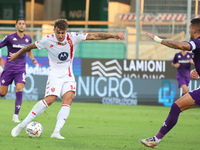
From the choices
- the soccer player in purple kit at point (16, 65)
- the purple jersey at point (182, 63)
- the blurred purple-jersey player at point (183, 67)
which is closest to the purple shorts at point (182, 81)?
the blurred purple-jersey player at point (183, 67)

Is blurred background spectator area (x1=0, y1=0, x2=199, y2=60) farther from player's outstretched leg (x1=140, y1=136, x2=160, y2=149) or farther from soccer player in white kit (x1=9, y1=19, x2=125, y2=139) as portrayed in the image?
player's outstretched leg (x1=140, y1=136, x2=160, y2=149)

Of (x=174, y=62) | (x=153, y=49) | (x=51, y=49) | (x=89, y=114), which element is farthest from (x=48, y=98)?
(x=153, y=49)

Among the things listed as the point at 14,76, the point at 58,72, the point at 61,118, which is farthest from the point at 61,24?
the point at 14,76

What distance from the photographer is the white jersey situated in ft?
28.8

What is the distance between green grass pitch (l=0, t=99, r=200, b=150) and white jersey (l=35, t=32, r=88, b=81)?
1231 mm

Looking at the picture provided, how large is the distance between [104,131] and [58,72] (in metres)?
2.00

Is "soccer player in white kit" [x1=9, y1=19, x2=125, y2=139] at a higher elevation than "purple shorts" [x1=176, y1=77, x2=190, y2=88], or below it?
higher

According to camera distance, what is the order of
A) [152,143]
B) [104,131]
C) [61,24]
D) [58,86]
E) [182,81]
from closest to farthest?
[152,143], [61,24], [58,86], [104,131], [182,81]

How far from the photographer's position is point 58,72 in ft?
29.3

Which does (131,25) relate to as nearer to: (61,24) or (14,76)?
(14,76)

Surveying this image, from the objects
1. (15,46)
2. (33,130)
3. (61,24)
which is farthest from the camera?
(15,46)

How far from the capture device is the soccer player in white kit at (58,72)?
8.69 m

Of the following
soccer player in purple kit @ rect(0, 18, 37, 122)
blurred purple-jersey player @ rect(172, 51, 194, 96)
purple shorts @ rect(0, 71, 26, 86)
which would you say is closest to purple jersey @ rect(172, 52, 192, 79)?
blurred purple-jersey player @ rect(172, 51, 194, 96)

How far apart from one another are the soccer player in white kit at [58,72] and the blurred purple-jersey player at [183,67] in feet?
29.2
